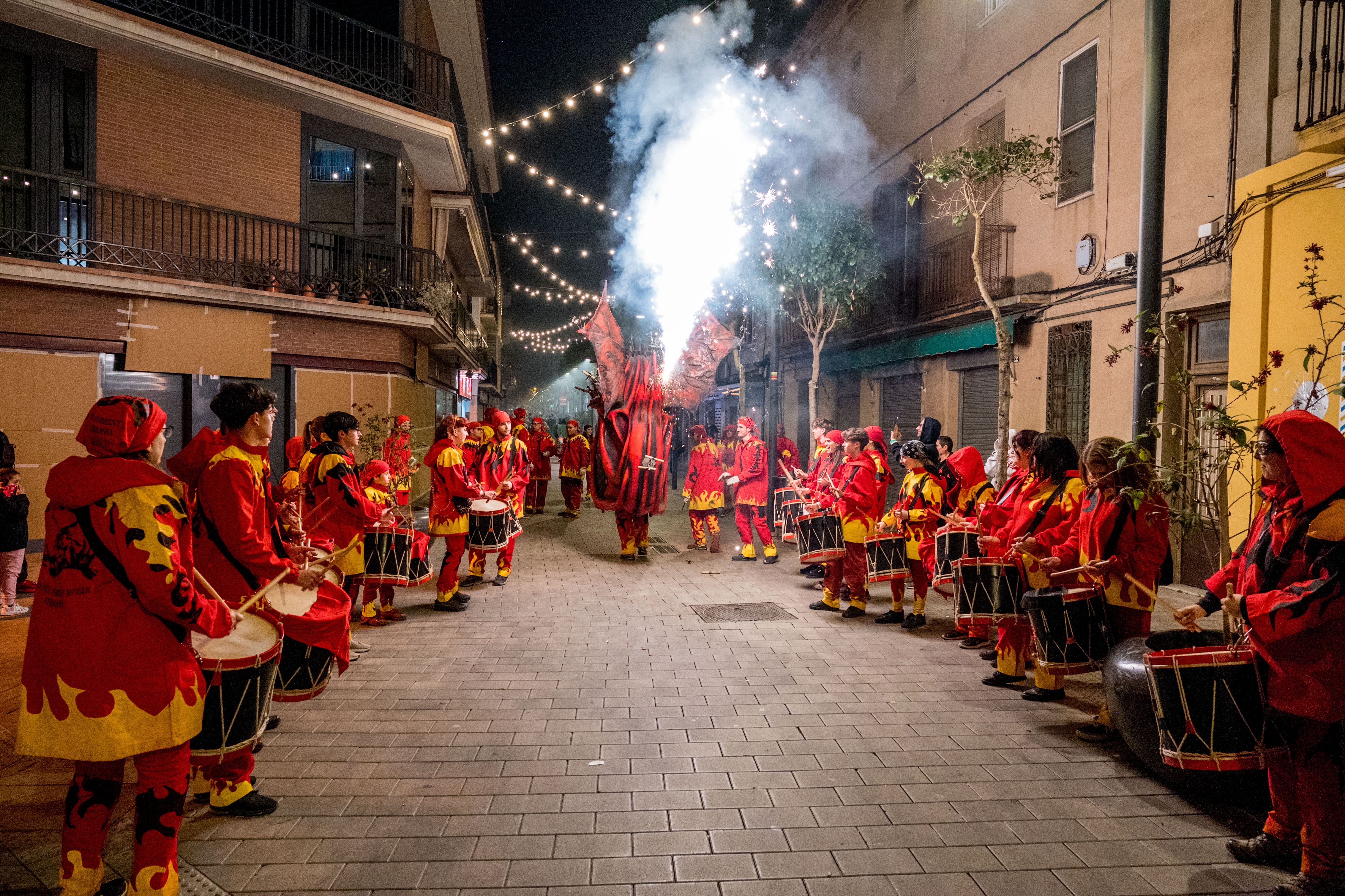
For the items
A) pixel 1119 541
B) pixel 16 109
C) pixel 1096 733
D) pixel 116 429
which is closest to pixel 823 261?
pixel 1119 541

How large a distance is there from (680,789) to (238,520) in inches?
101

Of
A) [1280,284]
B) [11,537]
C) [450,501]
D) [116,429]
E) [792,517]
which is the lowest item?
[11,537]

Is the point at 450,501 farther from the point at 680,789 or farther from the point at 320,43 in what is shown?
the point at 320,43

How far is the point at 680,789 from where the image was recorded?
3854 millimetres

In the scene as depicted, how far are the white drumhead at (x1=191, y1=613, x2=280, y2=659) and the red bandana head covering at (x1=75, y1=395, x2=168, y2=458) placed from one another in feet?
2.73

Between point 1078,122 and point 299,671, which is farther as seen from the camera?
point 1078,122

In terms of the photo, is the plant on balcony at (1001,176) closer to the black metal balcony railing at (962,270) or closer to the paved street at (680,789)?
the black metal balcony railing at (962,270)

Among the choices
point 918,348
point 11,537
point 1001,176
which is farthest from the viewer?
point 918,348

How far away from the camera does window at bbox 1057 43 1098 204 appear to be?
1100cm

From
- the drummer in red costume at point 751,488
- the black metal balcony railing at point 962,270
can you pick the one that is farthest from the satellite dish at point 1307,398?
the drummer in red costume at point 751,488

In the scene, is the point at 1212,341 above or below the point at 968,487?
above

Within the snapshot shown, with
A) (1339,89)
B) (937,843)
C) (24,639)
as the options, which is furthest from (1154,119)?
(24,639)

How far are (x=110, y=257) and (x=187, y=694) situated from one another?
11899mm

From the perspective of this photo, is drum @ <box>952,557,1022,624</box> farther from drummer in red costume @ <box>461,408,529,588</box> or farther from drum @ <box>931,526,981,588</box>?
drummer in red costume @ <box>461,408,529,588</box>
